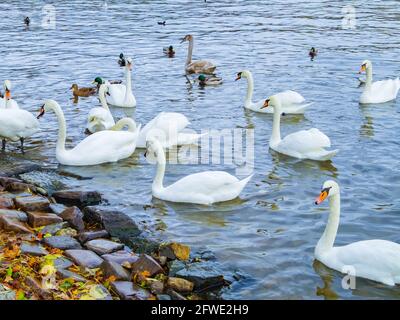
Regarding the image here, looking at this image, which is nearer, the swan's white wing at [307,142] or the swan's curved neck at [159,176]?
the swan's curved neck at [159,176]

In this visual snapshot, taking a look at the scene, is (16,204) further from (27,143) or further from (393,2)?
(393,2)

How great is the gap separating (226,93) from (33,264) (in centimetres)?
1165

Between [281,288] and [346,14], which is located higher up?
[346,14]

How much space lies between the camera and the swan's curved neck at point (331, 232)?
8859 mm

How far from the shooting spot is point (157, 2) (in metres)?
37.2

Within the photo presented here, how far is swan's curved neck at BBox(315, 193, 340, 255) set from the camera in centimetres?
886

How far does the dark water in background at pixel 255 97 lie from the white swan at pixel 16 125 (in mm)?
376

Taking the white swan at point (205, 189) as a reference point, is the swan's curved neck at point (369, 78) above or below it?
above

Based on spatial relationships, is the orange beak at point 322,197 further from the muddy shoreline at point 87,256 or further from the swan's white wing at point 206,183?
the swan's white wing at point 206,183

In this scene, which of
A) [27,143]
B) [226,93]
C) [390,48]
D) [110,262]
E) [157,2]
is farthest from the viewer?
[157,2]

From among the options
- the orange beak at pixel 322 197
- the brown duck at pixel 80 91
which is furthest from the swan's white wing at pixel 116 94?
the orange beak at pixel 322 197

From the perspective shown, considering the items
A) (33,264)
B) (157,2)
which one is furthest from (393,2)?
(33,264)

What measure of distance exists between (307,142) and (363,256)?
15.5 feet
